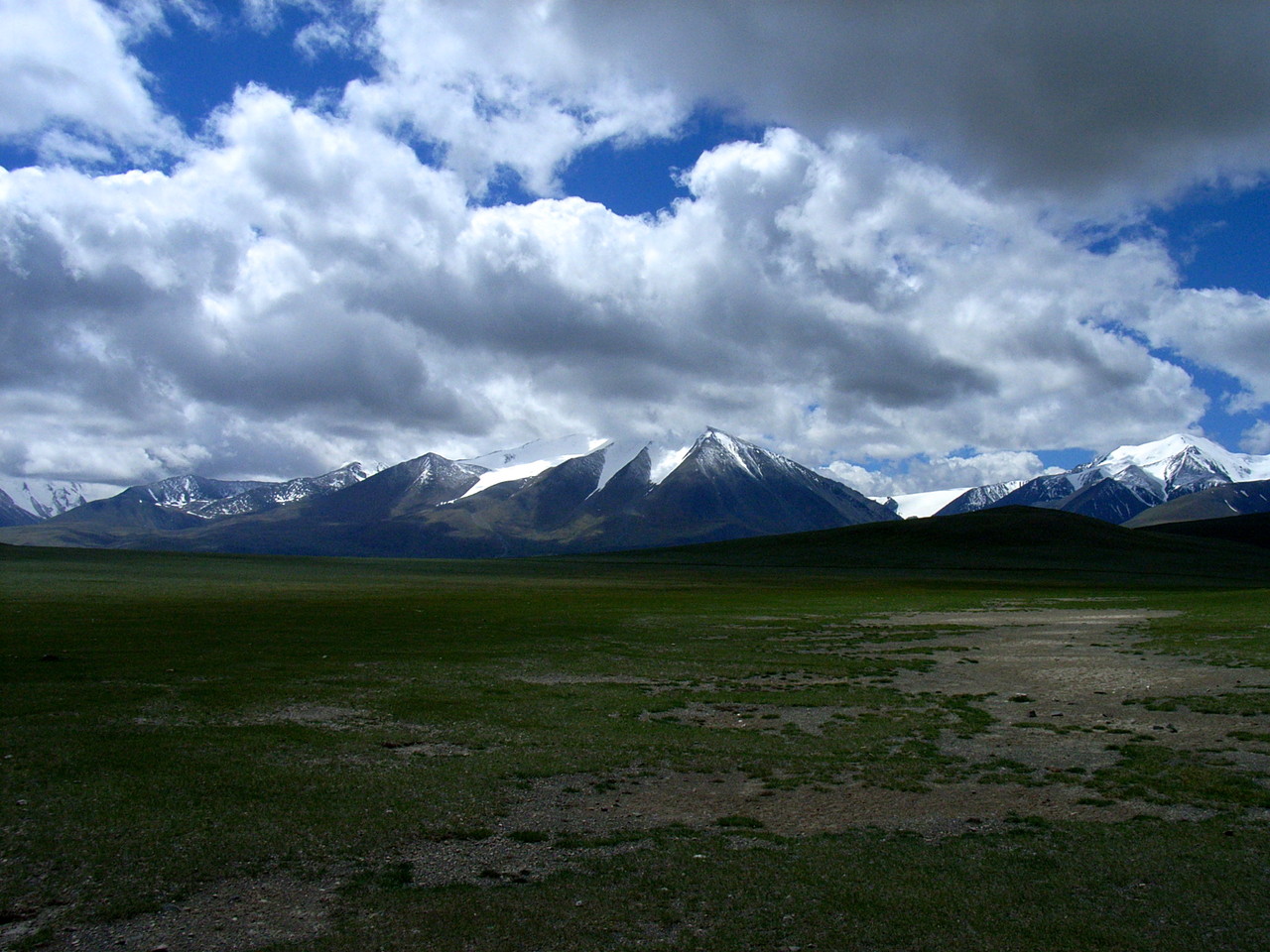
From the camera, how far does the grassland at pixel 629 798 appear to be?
11.1 m

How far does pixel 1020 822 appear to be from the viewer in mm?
15086

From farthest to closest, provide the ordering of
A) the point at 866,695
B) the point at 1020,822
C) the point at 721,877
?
the point at 866,695 < the point at 1020,822 < the point at 721,877

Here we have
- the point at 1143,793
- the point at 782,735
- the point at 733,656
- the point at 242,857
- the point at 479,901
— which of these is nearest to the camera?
the point at 479,901

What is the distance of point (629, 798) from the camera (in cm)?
1681

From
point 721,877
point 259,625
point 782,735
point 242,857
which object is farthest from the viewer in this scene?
point 259,625

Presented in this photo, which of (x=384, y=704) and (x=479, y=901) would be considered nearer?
(x=479, y=901)

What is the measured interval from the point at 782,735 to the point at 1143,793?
8.54 meters

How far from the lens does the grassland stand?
11133 mm

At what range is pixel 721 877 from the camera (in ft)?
41.0

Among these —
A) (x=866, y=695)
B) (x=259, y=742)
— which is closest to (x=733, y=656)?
(x=866, y=695)

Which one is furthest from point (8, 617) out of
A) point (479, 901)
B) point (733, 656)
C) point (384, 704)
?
point (479, 901)

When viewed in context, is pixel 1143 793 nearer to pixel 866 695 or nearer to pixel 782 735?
pixel 782 735

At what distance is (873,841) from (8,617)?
2180 inches

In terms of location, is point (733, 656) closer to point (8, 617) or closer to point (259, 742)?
point (259, 742)
